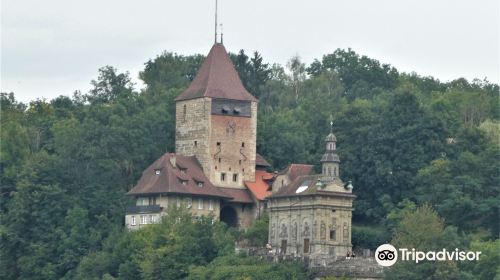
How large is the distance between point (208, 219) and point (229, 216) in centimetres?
639

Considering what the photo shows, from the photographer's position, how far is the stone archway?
112 metres

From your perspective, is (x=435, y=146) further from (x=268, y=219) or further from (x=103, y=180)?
(x=103, y=180)

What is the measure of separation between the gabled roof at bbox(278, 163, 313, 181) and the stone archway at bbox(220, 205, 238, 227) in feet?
14.1

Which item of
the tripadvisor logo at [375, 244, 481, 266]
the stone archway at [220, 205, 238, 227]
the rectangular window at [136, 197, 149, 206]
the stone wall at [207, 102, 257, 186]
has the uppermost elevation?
the stone wall at [207, 102, 257, 186]

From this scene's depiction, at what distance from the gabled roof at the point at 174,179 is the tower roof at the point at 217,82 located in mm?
3889

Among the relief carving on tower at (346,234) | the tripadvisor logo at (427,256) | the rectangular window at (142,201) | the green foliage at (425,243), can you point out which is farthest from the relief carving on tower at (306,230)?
the rectangular window at (142,201)

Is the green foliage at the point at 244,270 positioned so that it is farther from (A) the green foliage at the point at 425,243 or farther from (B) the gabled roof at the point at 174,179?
(B) the gabled roof at the point at 174,179

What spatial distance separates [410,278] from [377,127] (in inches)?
759

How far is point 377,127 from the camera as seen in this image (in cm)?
11200

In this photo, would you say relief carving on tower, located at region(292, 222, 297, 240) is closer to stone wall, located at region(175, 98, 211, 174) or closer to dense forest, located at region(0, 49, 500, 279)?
dense forest, located at region(0, 49, 500, 279)

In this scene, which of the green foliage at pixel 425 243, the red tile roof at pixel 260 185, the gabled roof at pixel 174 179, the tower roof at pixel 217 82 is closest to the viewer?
the green foliage at pixel 425 243

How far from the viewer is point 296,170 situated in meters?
109

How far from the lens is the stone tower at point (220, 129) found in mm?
111875

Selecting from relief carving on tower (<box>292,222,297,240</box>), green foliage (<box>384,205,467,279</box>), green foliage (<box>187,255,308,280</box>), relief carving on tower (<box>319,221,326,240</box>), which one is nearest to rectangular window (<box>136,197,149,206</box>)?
green foliage (<box>187,255,308,280</box>)
